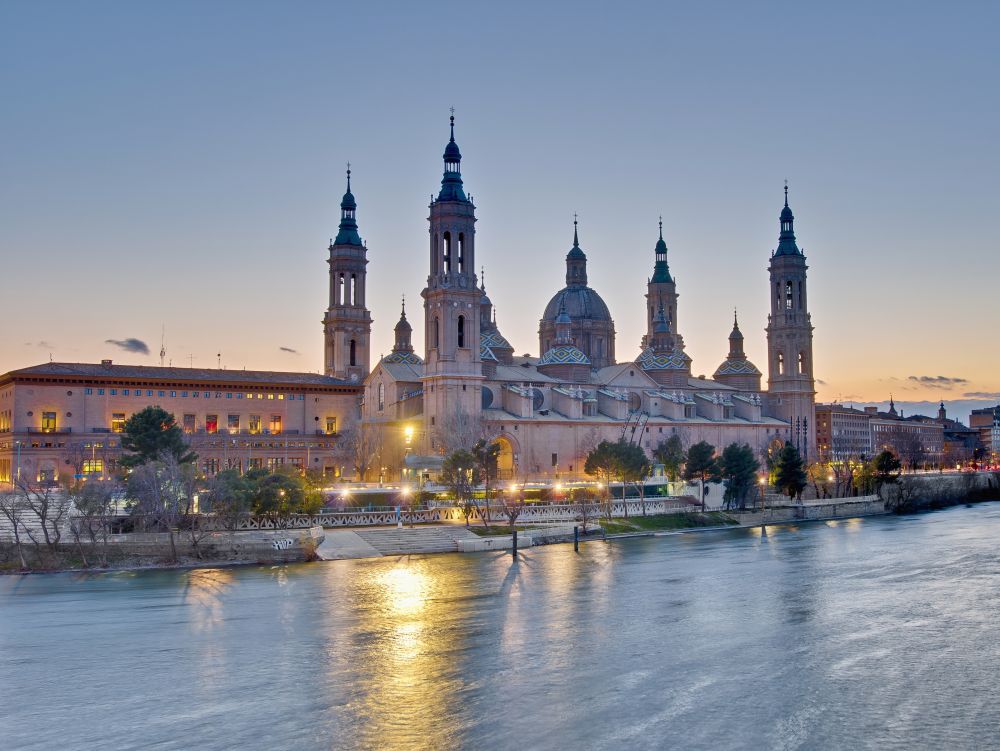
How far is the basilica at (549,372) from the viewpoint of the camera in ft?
249

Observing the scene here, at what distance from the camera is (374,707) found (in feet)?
69.6

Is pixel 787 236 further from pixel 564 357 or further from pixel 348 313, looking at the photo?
pixel 348 313

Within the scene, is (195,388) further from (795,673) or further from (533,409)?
(795,673)

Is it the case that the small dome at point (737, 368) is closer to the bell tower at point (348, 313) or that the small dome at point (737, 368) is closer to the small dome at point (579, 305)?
the small dome at point (579, 305)

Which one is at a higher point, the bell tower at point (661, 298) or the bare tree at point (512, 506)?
the bell tower at point (661, 298)

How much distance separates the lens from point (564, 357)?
90062 mm

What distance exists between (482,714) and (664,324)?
86631mm

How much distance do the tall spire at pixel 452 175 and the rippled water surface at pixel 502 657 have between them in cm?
4116

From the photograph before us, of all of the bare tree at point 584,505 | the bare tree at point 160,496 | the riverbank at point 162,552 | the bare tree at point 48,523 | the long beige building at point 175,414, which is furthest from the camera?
the long beige building at point 175,414

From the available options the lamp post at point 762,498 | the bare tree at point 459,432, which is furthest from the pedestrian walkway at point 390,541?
the lamp post at point 762,498

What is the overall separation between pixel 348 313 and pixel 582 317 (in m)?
24.3

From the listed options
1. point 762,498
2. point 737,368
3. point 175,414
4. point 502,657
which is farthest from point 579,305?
point 502,657

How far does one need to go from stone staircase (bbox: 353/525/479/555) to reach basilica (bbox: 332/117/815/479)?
1484 cm

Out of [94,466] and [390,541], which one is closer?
[390,541]
